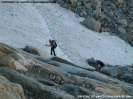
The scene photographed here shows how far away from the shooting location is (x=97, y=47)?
30.6 meters

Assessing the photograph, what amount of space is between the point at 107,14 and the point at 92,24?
3813 mm

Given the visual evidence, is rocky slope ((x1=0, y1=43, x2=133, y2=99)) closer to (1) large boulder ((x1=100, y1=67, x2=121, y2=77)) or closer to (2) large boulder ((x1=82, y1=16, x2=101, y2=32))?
(1) large boulder ((x1=100, y1=67, x2=121, y2=77))

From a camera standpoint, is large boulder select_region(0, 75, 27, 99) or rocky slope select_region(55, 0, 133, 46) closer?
large boulder select_region(0, 75, 27, 99)

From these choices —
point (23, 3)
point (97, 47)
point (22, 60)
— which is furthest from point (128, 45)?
point (22, 60)

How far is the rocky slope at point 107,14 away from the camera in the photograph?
35031 mm

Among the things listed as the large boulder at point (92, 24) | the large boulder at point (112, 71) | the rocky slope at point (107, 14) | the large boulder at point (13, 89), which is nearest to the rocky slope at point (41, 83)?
the large boulder at point (13, 89)

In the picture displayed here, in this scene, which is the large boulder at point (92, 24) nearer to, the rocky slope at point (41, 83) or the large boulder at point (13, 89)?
the rocky slope at point (41, 83)

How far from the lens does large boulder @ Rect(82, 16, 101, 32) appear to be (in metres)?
34.5

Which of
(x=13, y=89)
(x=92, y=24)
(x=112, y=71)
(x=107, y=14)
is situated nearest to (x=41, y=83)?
(x=13, y=89)

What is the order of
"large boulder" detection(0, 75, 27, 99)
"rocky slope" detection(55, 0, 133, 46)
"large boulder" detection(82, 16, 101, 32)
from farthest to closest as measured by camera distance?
"rocky slope" detection(55, 0, 133, 46), "large boulder" detection(82, 16, 101, 32), "large boulder" detection(0, 75, 27, 99)

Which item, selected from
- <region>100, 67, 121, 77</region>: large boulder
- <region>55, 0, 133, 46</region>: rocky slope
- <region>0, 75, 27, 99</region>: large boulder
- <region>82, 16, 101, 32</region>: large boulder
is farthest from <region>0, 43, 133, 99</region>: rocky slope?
<region>55, 0, 133, 46</region>: rocky slope

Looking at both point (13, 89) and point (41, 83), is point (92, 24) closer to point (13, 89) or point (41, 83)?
point (41, 83)

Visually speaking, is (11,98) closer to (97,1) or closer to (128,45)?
(128,45)

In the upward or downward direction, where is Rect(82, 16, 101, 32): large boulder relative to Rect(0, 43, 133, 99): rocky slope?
downward
